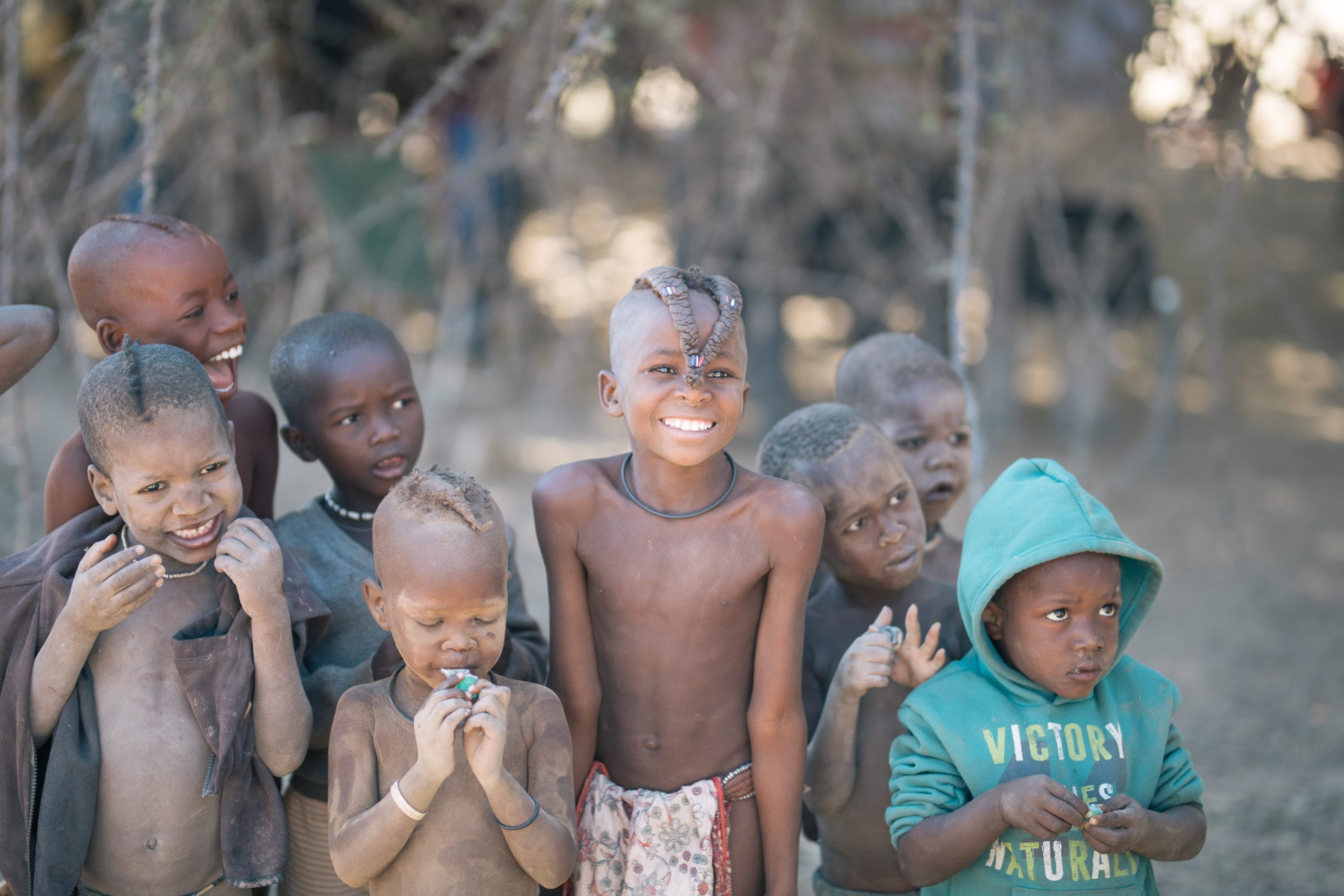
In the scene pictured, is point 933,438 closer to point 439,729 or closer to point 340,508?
point 340,508

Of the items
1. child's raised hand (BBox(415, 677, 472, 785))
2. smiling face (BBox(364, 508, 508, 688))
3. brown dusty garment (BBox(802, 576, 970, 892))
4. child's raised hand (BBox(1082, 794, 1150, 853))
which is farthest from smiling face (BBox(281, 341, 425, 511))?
child's raised hand (BBox(1082, 794, 1150, 853))

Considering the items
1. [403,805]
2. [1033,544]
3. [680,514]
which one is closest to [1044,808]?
[1033,544]

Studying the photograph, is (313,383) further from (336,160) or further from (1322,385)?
(1322,385)

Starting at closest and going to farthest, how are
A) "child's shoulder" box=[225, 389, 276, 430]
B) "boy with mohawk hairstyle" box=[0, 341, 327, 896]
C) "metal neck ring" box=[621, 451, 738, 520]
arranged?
"boy with mohawk hairstyle" box=[0, 341, 327, 896] < "metal neck ring" box=[621, 451, 738, 520] < "child's shoulder" box=[225, 389, 276, 430]

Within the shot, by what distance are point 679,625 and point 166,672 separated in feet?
2.80

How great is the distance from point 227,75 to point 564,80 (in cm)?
205

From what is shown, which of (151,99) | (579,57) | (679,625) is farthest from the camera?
(579,57)

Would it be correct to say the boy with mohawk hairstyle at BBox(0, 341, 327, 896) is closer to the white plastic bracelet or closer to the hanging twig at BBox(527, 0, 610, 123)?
the white plastic bracelet

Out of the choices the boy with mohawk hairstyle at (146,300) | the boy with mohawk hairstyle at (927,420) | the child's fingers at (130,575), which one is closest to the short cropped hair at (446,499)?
the child's fingers at (130,575)

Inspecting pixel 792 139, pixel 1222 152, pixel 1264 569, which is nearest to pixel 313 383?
pixel 1222 152

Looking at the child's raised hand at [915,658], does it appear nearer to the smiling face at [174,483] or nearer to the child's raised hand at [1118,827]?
the child's raised hand at [1118,827]

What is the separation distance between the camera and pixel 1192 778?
6.32ft

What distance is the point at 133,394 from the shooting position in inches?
71.9

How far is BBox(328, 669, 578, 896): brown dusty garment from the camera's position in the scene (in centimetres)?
175
